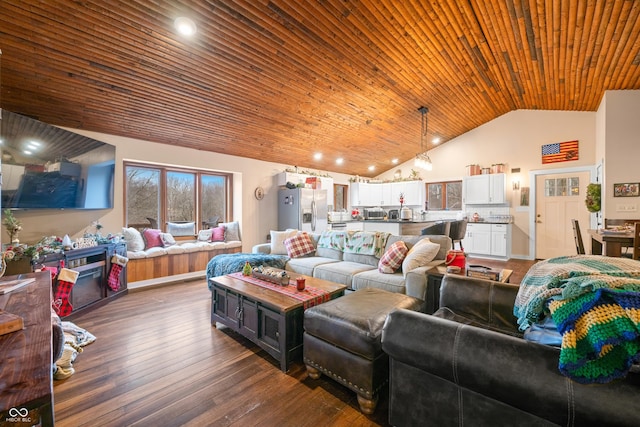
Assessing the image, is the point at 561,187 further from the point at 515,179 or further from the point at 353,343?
the point at 353,343

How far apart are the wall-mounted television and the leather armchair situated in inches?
153

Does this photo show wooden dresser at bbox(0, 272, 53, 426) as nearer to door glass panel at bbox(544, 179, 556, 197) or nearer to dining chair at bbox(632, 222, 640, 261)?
dining chair at bbox(632, 222, 640, 261)

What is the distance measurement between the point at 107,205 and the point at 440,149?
7547mm

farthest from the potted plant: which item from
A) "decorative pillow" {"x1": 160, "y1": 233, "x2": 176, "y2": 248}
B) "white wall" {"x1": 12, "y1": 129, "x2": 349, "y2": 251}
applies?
"decorative pillow" {"x1": 160, "y1": 233, "x2": 176, "y2": 248}

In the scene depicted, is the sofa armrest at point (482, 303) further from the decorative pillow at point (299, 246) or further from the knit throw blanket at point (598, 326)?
the decorative pillow at point (299, 246)

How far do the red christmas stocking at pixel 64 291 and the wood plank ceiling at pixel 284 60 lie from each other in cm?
202

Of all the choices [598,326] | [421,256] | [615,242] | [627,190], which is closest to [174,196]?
[421,256]

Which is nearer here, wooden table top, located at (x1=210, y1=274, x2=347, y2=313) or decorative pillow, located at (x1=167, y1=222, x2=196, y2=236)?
wooden table top, located at (x1=210, y1=274, x2=347, y2=313)

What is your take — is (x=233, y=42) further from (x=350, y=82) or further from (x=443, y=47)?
(x=443, y=47)

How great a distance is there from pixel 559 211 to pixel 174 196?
8042 mm

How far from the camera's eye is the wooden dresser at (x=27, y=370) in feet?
1.97

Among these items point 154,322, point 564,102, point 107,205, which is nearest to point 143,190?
point 107,205

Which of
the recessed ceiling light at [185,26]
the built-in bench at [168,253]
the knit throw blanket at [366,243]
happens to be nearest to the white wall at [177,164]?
the built-in bench at [168,253]

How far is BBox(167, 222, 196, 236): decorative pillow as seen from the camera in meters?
5.02
